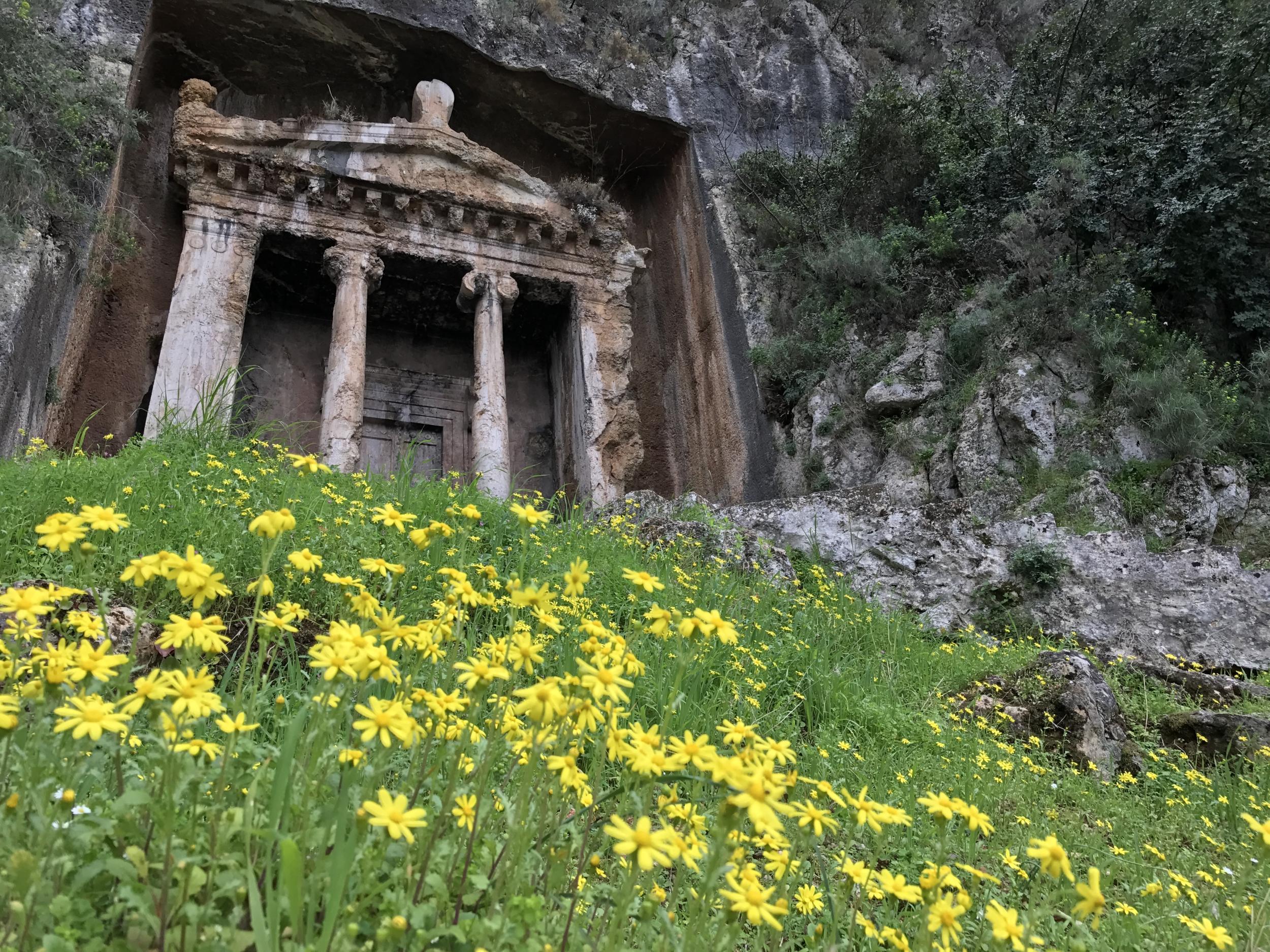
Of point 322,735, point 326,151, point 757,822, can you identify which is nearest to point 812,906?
point 757,822

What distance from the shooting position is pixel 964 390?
29.9ft

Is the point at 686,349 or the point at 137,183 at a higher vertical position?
the point at 137,183

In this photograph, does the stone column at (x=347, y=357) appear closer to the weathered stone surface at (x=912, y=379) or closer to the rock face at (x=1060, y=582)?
the rock face at (x=1060, y=582)

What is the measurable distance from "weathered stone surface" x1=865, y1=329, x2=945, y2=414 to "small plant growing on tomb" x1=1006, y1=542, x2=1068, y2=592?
11.1 ft

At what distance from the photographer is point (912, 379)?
9.80 metres

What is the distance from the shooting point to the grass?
1227 millimetres

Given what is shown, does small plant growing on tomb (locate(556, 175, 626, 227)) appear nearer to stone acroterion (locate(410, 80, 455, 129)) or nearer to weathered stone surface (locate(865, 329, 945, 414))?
stone acroterion (locate(410, 80, 455, 129))

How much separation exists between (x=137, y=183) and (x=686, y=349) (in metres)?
8.55

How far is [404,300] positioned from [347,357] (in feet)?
8.98

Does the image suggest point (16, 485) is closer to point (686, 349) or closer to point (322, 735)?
point (322, 735)

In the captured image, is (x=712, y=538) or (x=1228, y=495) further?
(x=1228, y=495)

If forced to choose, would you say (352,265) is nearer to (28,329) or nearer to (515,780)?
(28,329)

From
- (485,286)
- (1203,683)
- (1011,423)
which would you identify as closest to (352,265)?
(485,286)

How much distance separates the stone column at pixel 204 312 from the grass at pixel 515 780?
4728 mm
